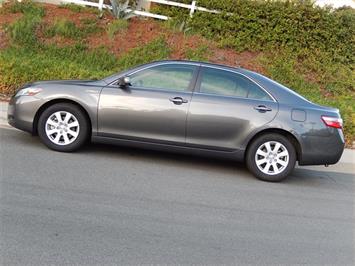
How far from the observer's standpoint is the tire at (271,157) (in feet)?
23.4

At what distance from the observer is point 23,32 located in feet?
44.0

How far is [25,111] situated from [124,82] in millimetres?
1434

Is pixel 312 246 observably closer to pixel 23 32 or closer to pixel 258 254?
pixel 258 254

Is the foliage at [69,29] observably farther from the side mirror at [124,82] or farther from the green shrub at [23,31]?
the side mirror at [124,82]

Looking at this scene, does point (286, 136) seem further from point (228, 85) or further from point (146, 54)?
point (146, 54)

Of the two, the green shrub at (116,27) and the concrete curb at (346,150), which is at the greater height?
the green shrub at (116,27)

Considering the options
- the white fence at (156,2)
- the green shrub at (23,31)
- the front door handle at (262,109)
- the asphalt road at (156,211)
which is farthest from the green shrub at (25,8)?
the front door handle at (262,109)

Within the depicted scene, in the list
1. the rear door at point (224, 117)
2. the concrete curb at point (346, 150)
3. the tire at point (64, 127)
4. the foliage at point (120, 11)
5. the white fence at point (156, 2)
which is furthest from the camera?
the white fence at point (156, 2)

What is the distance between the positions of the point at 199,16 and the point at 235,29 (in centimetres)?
108

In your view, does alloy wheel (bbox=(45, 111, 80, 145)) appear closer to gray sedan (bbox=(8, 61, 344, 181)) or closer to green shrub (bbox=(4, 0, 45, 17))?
gray sedan (bbox=(8, 61, 344, 181))

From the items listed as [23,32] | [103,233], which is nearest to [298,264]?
[103,233]

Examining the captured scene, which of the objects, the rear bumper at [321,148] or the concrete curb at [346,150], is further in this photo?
the concrete curb at [346,150]

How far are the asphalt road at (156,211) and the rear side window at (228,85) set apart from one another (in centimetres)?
113

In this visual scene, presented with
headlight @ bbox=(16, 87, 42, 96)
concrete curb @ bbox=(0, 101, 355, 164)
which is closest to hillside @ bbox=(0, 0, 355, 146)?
concrete curb @ bbox=(0, 101, 355, 164)
